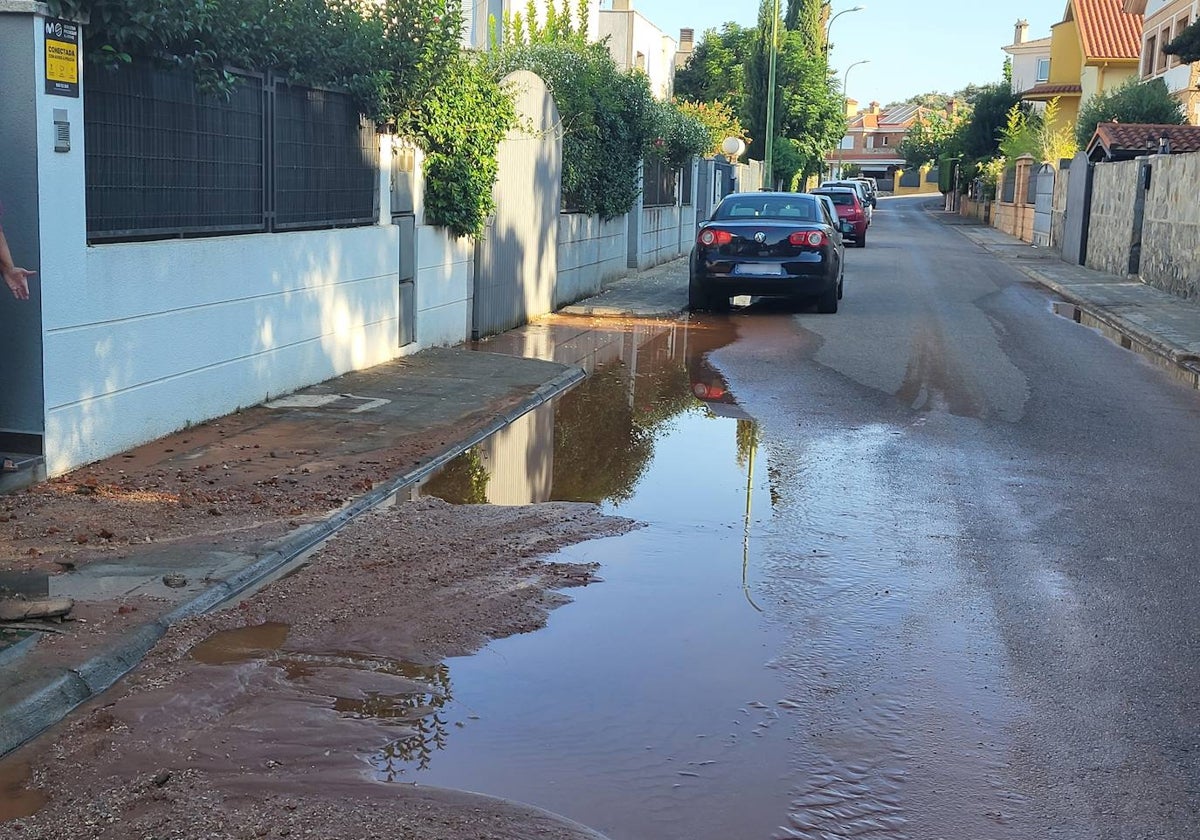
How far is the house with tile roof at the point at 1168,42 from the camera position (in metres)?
42.0

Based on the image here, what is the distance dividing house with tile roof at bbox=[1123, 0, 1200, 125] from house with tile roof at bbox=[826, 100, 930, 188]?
8329cm

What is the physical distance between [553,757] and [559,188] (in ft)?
45.9

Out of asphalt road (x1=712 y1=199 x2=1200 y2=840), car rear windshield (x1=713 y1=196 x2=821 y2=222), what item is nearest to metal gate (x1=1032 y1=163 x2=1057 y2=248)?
car rear windshield (x1=713 y1=196 x2=821 y2=222)

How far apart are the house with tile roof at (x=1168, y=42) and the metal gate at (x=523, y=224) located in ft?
86.6

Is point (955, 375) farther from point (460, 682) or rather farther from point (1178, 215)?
point (1178, 215)

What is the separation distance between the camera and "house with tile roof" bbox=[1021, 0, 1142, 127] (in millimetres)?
57812

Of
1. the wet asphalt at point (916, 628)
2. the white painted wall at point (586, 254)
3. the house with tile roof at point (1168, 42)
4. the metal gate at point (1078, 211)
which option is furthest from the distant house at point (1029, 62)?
the wet asphalt at point (916, 628)

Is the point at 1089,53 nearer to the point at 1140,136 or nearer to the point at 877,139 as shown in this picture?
the point at 1140,136

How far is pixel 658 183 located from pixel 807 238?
31.7ft

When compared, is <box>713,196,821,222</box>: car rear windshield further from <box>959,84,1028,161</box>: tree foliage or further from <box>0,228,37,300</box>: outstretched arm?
<box>959,84,1028,161</box>: tree foliage

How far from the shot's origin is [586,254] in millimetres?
19922

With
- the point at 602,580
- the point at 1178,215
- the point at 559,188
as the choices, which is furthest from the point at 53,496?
the point at 1178,215

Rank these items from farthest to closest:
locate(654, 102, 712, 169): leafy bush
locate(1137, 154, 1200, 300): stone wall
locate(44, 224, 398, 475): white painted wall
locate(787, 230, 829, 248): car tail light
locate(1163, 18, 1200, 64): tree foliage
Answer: locate(654, 102, 712, 169): leafy bush, locate(1163, 18, 1200, 64): tree foliage, locate(1137, 154, 1200, 300): stone wall, locate(787, 230, 829, 248): car tail light, locate(44, 224, 398, 475): white painted wall

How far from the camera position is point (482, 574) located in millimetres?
6160
